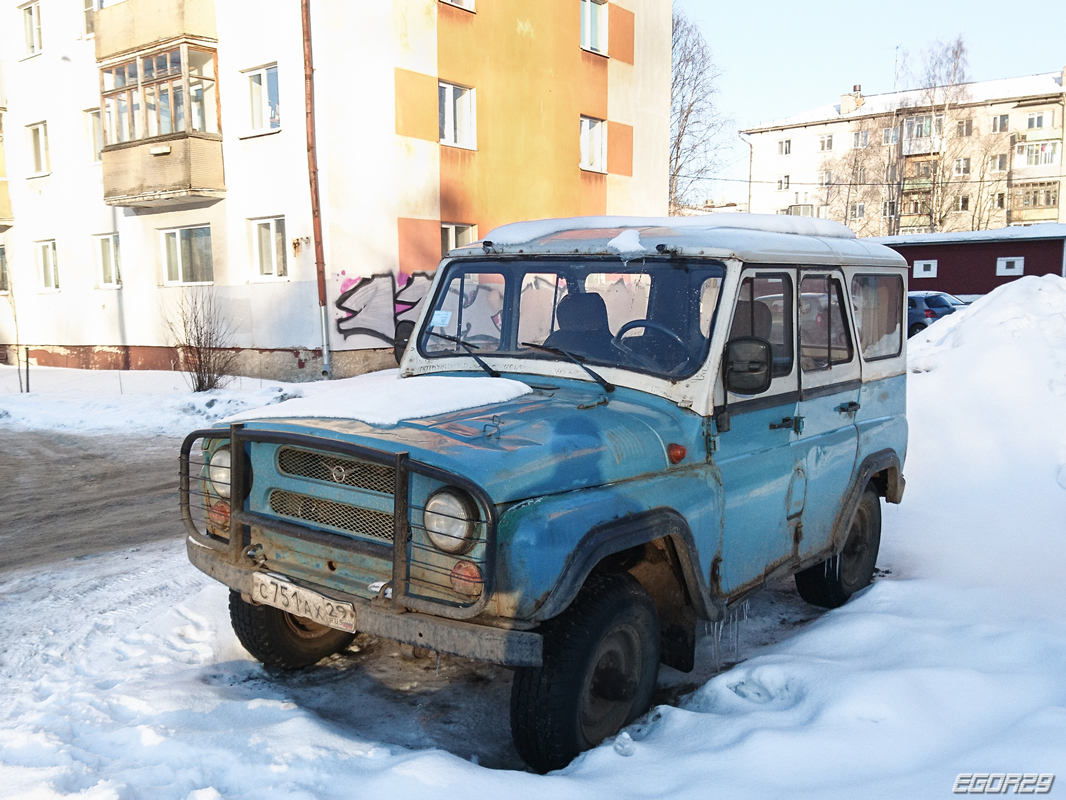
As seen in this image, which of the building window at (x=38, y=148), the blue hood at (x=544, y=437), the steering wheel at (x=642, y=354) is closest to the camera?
the blue hood at (x=544, y=437)

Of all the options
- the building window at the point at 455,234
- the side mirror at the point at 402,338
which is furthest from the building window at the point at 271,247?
the side mirror at the point at 402,338

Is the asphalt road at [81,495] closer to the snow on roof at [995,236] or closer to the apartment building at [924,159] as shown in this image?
the snow on roof at [995,236]

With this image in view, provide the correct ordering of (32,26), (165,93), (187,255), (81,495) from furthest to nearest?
(32,26), (187,255), (165,93), (81,495)

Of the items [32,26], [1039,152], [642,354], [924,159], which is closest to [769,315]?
[642,354]

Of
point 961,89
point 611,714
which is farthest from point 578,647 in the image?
point 961,89

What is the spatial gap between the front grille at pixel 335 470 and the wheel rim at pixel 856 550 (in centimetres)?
309

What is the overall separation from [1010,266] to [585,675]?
3223 cm

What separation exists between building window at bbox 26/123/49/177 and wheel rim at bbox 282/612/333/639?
22611mm

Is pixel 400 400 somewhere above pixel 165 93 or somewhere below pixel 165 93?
below

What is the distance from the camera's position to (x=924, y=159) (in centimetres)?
5003

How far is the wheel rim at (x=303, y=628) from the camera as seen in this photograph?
13.4 feet

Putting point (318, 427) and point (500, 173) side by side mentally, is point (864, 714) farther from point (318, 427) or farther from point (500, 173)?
point (500, 173)

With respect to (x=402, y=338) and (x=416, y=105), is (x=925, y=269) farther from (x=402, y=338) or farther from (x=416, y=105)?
(x=402, y=338)

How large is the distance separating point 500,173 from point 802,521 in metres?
17.0
